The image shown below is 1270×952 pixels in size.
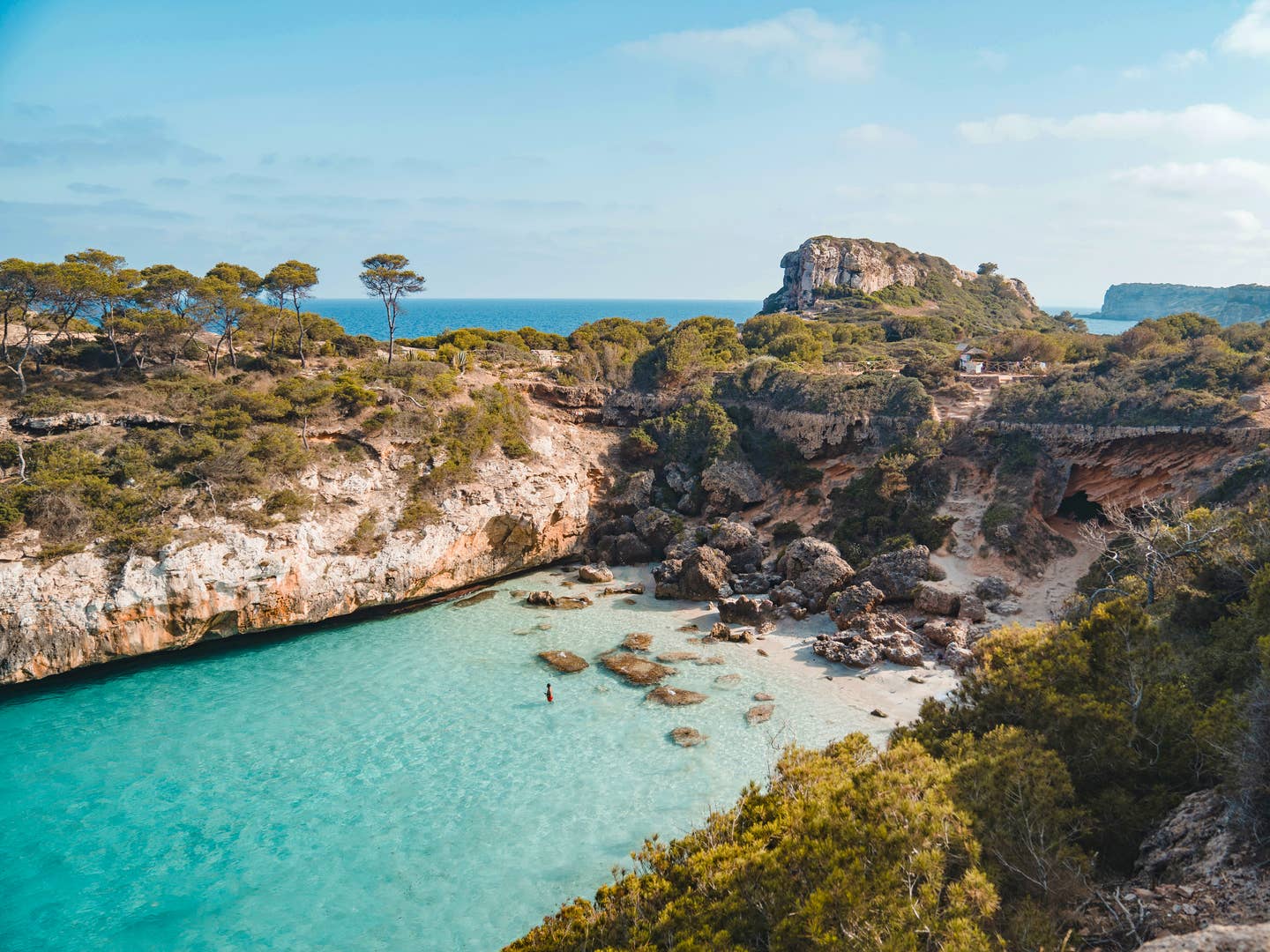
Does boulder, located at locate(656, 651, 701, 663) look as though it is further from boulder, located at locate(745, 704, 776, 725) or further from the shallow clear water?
boulder, located at locate(745, 704, 776, 725)

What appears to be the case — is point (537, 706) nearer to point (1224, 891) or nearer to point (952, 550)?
point (1224, 891)

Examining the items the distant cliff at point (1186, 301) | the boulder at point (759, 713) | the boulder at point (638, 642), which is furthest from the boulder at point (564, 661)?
the distant cliff at point (1186, 301)

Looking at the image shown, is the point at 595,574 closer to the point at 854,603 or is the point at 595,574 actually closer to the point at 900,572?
the point at 854,603

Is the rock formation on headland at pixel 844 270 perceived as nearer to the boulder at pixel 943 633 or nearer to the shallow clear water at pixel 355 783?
the boulder at pixel 943 633

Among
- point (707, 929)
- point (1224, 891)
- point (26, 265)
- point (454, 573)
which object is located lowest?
point (454, 573)

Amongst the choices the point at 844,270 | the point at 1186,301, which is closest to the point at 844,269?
the point at 844,270

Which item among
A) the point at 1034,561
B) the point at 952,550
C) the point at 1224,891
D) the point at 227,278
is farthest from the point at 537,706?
the point at 227,278

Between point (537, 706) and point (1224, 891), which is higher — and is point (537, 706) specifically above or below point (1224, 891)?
below
